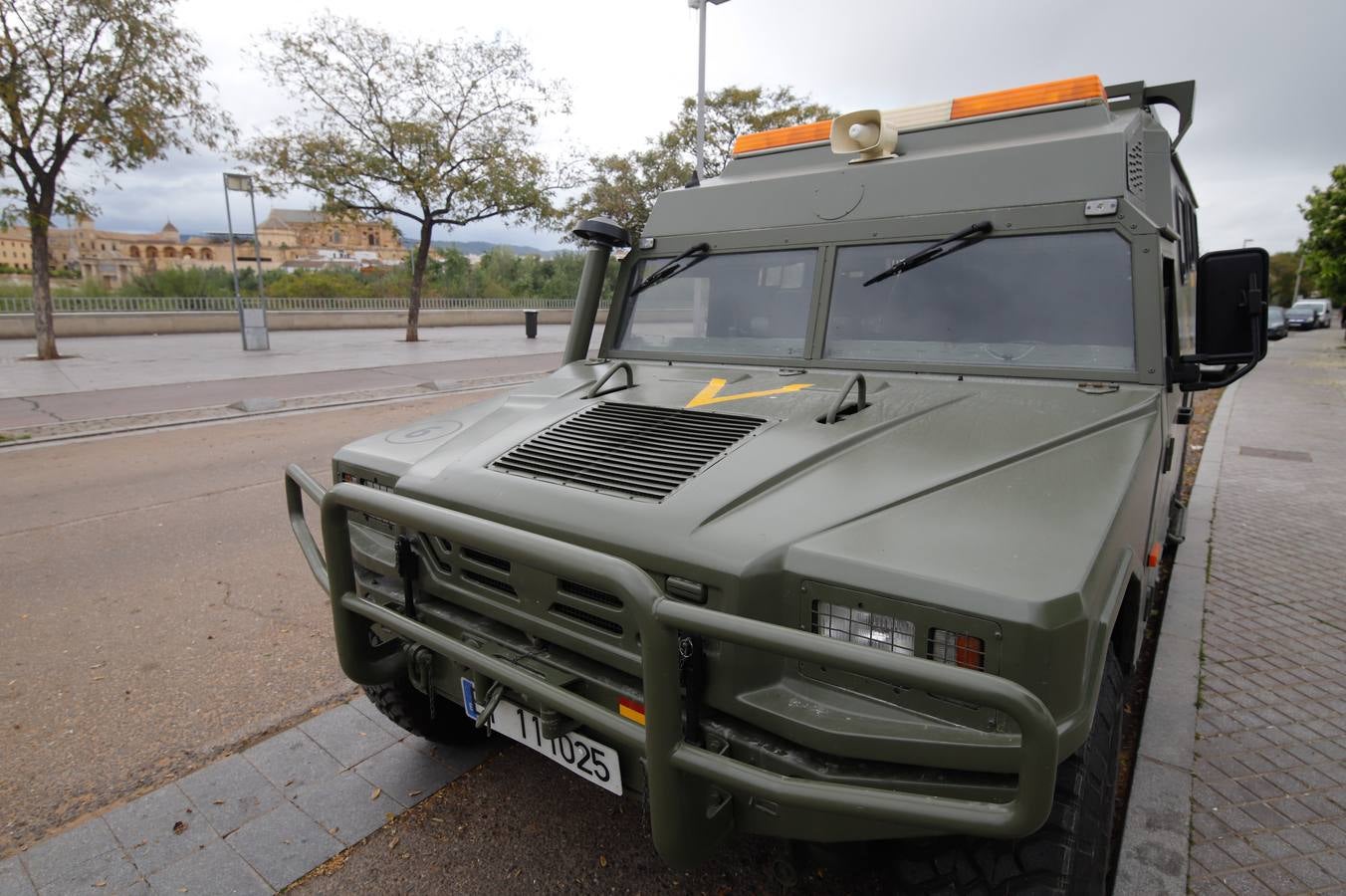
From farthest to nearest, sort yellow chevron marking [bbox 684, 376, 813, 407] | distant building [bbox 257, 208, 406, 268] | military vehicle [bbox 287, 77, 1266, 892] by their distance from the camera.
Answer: distant building [bbox 257, 208, 406, 268] → yellow chevron marking [bbox 684, 376, 813, 407] → military vehicle [bbox 287, 77, 1266, 892]

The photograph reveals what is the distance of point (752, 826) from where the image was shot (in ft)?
5.85

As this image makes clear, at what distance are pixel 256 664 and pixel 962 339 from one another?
3.58m

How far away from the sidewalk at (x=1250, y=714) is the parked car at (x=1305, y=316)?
45.4 meters

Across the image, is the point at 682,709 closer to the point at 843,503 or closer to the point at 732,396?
the point at 843,503

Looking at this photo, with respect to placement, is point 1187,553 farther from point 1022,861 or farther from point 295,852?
point 295,852

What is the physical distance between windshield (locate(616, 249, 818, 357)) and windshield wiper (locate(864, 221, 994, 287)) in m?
0.37

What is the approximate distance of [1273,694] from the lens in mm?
3449

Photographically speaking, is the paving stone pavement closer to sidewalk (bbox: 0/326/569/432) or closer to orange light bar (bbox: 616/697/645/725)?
orange light bar (bbox: 616/697/645/725)

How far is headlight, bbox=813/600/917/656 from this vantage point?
166cm

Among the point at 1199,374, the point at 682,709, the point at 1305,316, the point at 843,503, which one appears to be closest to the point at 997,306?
the point at 1199,374

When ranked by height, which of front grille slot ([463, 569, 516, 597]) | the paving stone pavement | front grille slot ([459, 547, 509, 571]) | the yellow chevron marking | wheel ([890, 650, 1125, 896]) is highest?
the yellow chevron marking

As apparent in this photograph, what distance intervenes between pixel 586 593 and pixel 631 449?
23.6 inches

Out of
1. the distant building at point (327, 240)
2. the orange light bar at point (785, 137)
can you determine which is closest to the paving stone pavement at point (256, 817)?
the orange light bar at point (785, 137)

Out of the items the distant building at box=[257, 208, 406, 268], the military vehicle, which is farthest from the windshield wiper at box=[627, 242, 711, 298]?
the distant building at box=[257, 208, 406, 268]
